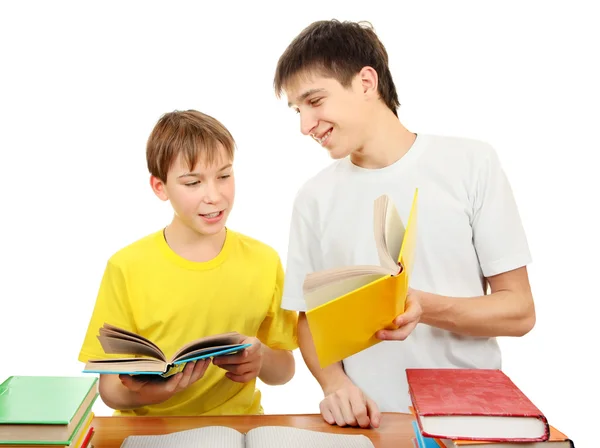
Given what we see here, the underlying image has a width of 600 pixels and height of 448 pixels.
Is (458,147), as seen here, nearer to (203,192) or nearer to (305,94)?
(305,94)

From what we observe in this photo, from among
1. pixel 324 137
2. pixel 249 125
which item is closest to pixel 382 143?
pixel 324 137

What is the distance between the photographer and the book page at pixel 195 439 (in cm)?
138

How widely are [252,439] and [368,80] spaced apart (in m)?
1.06

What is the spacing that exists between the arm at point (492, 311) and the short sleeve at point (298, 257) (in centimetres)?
40

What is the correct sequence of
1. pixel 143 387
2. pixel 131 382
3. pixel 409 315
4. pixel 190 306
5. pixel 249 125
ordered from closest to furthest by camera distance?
1. pixel 409 315
2. pixel 131 382
3. pixel 143 387
4. pixel 190 306
5. pixel 249 125

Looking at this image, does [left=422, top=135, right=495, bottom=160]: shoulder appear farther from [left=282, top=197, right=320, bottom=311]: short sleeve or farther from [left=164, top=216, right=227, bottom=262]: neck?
[left=164, top=216, right=227, bottom=262]: neck

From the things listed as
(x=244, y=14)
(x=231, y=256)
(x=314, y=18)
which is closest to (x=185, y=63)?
(x=244, y=14)

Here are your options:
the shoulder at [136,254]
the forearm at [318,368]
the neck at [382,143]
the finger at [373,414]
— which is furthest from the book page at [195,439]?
the neck at [382,143]

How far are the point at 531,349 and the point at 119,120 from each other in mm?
2192

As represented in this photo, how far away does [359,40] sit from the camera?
6.52ft

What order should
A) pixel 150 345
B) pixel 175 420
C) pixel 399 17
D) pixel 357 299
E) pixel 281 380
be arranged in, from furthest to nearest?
pixel 399 17 → pixel 281 380 → pixel 175 420 → pixel 150 345 → pixel 357 299

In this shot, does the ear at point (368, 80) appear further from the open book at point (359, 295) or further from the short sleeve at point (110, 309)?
the short sleeve at point (110, 309)

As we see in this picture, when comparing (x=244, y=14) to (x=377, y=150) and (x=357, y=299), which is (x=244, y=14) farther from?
(x=357, y=299)

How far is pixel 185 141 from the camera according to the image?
1902 millimetres
